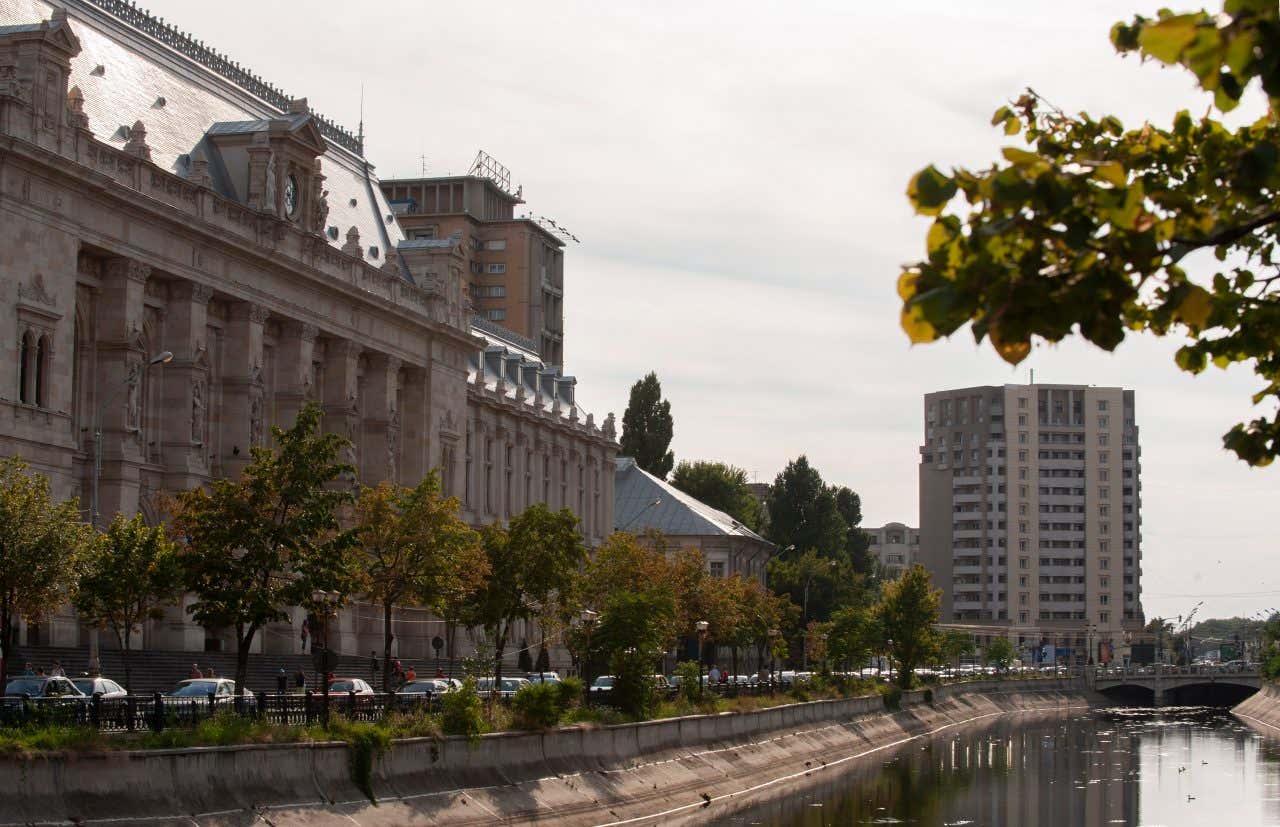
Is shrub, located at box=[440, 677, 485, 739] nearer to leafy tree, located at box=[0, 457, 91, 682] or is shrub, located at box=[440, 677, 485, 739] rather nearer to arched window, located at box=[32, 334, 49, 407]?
leafy tree, located at box=[0, 457, 91, 682]

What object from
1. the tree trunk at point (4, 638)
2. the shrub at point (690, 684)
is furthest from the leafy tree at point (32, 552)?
the shrub at point (690, 684)

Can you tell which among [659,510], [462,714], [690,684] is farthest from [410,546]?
[659,510]

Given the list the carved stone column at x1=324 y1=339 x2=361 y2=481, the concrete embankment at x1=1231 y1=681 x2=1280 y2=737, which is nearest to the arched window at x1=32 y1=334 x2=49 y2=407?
the carved stone column at x1=324 y1=339 x2=361 y2=481

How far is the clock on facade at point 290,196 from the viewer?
82.9 meters

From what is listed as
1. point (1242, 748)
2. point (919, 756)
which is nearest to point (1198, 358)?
point (919, 756)

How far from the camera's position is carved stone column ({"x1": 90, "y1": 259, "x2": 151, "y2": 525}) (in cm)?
6994

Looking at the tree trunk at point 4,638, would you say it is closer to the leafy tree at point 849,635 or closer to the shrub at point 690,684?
the shrub at point 690,684

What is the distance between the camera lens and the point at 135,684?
206ft

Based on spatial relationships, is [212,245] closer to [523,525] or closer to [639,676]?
[523,525]

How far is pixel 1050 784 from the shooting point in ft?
276

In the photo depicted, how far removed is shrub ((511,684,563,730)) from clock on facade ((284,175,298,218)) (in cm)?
3267

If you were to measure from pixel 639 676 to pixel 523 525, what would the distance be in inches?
473

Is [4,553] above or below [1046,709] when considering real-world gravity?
above

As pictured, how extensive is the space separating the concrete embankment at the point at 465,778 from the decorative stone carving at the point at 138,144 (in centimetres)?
2811
